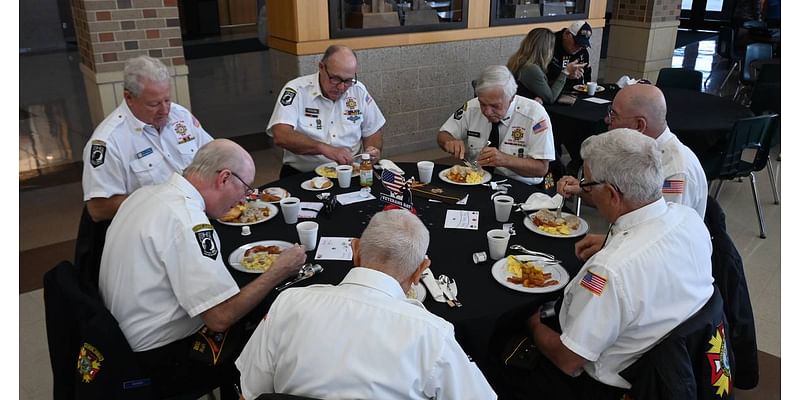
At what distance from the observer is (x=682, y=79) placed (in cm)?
600

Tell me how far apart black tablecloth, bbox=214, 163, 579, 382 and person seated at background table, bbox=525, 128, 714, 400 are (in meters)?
0.20

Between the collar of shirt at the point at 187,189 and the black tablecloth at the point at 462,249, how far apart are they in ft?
1.10

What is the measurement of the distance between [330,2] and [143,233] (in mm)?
3897

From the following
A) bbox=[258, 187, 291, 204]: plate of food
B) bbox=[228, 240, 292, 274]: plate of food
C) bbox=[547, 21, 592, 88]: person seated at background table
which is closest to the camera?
bbox=[228, 240, 292, 274]: plate of food

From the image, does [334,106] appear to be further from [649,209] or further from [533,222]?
[649,209]

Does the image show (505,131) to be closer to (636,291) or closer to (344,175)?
(344,175)

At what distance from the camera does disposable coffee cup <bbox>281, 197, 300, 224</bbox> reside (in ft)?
8.43

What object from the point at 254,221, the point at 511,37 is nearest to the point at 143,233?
the point at 254,221

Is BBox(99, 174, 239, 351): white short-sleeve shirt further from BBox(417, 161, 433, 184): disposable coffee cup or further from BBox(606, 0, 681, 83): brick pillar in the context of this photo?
BBox(606, 0, 681, 83): brick pillar

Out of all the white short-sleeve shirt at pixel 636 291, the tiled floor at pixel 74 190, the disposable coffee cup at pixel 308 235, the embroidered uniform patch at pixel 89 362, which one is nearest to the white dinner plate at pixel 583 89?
the tiled floor at pixel 74 190

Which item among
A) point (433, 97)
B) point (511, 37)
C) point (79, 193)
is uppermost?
point (511, 37)

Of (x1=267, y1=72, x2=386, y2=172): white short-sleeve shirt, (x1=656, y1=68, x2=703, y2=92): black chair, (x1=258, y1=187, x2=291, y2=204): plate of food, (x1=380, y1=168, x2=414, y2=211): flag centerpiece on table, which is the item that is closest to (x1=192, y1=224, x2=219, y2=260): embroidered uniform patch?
(x1=258, y1=187, x2=291, y2=204): plate of food

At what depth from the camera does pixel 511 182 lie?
10.1ft

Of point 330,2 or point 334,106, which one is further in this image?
point 330,2
